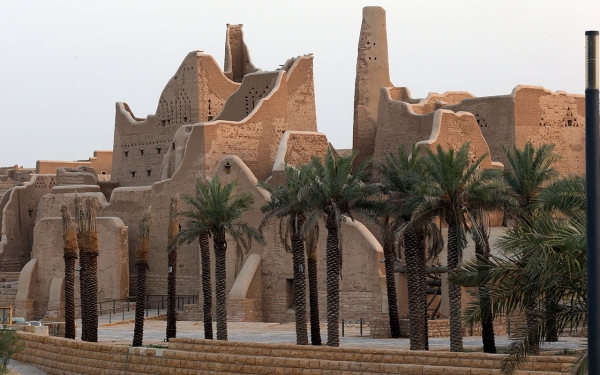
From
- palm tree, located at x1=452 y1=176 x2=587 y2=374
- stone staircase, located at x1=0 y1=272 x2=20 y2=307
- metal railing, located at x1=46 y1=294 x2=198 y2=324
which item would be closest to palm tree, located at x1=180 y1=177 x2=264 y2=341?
metal railing, located at x1=46 y1=294 x2=198 y2=324

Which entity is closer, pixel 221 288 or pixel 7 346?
pixel 7 346

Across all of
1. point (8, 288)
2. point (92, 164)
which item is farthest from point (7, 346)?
point (92, 164)

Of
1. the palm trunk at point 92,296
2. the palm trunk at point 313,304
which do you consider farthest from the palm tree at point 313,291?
the palm trunk at point 92,296

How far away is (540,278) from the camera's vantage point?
Result: 553 inches

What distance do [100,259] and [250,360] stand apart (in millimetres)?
16787

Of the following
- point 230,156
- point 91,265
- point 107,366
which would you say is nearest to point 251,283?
point 230,156

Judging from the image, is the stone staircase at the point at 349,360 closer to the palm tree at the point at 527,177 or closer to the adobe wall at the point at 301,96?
the palm tree at the point at 527,177

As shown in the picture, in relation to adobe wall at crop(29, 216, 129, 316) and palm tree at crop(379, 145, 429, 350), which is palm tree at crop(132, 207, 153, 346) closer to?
palm tree at crop(379, 145, 429, 350)

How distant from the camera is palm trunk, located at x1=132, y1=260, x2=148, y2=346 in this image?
27.3m

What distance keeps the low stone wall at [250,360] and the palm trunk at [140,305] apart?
1.29m

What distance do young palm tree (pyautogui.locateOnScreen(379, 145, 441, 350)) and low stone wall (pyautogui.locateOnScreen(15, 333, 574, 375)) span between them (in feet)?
10.7

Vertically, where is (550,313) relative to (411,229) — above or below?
below

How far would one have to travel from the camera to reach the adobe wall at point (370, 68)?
40062 mm

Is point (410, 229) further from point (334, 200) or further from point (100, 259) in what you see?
point (100, 259)
